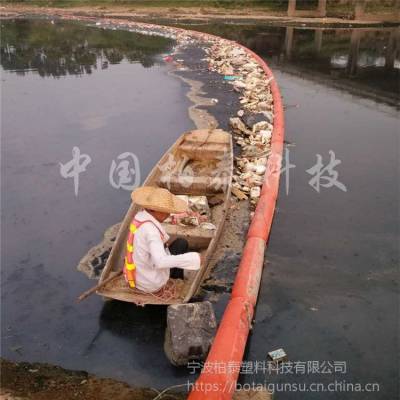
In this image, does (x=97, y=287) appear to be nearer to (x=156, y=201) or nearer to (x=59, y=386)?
(x=59, y=386)

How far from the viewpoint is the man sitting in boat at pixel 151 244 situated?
17.6 ft

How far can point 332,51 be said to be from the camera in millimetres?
28703

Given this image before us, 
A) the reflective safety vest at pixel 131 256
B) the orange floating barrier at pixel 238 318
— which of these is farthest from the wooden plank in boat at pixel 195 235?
the reflective safety vest at pixel 131 256

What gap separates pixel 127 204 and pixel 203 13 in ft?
154

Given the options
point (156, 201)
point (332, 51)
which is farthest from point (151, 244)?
point (332, 51)

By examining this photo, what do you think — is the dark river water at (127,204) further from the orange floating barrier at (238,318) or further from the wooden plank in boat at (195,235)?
the wooden plank in boat at (195,235)

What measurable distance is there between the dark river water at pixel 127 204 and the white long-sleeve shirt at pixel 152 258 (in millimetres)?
982

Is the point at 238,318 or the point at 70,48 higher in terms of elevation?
the point at 70,48

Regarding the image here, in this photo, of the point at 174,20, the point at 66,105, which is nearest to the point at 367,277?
the point at 66,105

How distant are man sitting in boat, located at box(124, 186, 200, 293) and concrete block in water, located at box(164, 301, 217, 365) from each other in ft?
1.91

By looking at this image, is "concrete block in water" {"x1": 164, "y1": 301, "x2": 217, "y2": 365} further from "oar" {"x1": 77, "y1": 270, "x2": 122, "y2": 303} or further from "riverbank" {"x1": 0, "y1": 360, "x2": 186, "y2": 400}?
"oar" {"x1": 77, "y1": 270, "x2": 122, "y2": 303}

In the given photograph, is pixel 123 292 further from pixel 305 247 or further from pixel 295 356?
pixel 305 247

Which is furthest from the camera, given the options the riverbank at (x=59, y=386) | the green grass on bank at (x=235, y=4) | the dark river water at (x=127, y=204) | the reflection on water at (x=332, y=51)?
the green grass on bank at (x=235, y=4)

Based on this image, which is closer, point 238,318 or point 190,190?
point 238,318
